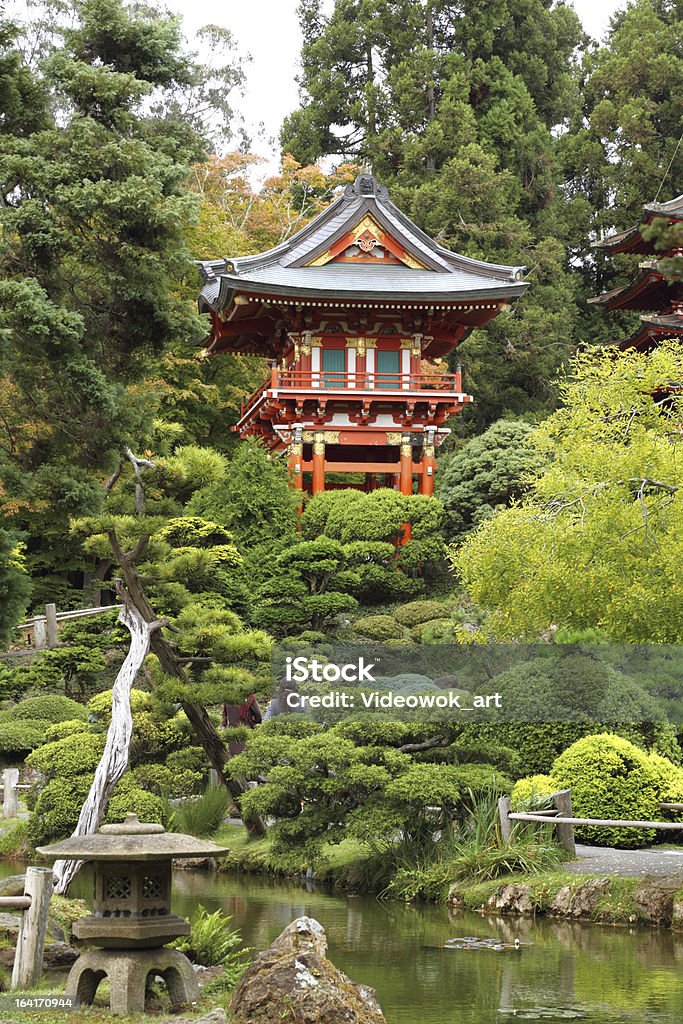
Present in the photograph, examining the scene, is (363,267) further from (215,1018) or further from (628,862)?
(215,1018)

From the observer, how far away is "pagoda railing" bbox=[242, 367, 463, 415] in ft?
89.4

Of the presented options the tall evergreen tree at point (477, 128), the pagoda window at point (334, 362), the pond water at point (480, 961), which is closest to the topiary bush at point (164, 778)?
the pond water at point (480, 961)

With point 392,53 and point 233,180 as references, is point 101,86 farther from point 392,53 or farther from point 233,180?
point 392,53

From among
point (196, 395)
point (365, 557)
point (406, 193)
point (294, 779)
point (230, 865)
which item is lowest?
point (230, 865)

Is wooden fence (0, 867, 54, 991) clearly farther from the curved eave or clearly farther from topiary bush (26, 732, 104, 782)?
the curved eave

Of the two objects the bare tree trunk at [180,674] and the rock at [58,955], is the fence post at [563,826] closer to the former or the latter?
the bare tree trunk at [180,674]

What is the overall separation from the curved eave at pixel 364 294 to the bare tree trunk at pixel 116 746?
47.1 ft

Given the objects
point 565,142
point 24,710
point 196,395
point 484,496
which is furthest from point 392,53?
point 24,710

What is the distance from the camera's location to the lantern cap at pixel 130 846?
7367mm

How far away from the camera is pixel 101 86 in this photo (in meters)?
14.1

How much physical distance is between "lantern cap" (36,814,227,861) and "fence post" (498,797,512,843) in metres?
→ 4.72

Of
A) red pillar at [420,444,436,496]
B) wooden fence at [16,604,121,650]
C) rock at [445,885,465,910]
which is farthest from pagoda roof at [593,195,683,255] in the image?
rock at [445,885,465,910]

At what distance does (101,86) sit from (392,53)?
29834 mm

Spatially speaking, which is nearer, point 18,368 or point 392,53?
point 18,368
